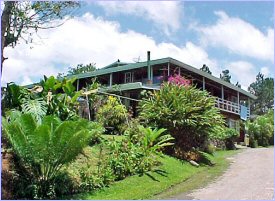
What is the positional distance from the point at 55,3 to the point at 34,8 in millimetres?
651

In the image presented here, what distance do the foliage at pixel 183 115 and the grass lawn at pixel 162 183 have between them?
5.77ft

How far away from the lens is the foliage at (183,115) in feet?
53.4

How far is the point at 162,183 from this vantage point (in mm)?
11234

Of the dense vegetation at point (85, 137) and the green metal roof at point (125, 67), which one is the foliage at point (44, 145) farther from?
the green metal roof at point (125, 67)

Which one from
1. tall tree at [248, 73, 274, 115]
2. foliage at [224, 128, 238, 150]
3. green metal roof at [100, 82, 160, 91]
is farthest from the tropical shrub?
tall tree at [248, 73, 274, 115]

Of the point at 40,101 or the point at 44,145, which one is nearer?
the point at 44,145

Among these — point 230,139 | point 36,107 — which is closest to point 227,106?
point 230,139

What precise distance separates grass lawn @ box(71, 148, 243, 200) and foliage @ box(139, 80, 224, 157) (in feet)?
5.77

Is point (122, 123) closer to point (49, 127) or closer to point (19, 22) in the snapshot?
point (19, 22)

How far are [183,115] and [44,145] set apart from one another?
8560 millimetres

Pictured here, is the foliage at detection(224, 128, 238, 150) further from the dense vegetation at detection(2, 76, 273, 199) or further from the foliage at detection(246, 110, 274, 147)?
the dense vegetation at detection(2, 76, 273, 199)

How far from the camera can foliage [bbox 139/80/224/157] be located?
1627 centimetres

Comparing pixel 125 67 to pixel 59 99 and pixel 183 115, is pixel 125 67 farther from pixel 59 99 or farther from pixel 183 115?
pixel 59 99

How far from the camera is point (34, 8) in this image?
11.9m
